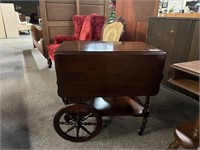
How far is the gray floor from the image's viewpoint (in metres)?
1.37

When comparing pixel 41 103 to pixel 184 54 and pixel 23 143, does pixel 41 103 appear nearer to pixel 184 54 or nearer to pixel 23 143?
A: pixel 23 143

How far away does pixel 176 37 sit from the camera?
2037 millimetres

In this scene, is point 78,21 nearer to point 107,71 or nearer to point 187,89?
point 107,71

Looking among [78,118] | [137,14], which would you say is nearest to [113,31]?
[137,14]

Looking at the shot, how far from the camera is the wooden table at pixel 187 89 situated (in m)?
1.05

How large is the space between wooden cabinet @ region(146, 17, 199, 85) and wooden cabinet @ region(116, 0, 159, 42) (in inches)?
16.3

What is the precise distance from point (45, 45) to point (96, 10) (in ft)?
4.51

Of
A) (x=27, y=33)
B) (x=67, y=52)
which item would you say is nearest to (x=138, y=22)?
(x=67, y=52)

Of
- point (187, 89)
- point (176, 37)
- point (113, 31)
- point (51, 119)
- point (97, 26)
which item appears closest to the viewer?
point (187, 89)

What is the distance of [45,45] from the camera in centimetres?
323

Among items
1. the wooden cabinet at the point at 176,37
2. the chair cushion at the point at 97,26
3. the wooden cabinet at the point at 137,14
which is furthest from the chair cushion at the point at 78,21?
the wooden cabinet at the point at 176,37

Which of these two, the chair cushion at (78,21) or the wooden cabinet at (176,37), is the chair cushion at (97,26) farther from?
the wooden cabinet at (176,37)

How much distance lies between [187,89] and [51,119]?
131 centimetres

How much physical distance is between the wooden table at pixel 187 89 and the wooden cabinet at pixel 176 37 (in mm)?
862
